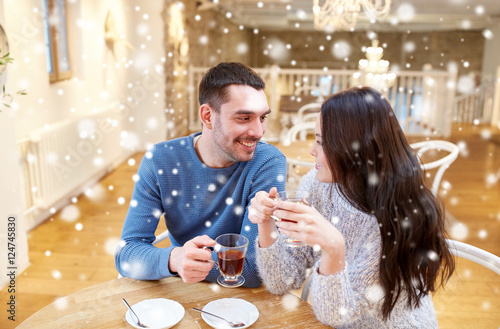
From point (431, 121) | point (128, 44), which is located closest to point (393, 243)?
point (128, 44)

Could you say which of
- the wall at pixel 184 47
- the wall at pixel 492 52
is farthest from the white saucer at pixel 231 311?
the wall at pixel 492 52

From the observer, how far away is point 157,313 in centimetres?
90

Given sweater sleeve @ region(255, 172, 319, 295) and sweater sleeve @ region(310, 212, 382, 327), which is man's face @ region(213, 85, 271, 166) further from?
sweater sleeve @ region(310, 212, 382, 327)

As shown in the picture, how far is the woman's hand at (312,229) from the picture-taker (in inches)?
33.4

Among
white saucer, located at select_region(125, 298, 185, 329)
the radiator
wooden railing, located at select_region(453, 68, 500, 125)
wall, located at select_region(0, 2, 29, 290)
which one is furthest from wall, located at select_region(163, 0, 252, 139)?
wooden railing, located at select_region(453, 68, 500, 125)

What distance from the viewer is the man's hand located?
0.93 metres

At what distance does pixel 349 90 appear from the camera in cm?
100

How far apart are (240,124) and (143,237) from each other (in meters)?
0.41

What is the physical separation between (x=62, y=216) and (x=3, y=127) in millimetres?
1238

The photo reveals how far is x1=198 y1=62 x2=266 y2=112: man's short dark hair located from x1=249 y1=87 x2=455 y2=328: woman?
309mm

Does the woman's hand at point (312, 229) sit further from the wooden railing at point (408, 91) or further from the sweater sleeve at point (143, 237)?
the wooden railing at point (408, 91)

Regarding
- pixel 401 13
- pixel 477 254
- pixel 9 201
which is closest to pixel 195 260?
pixel 477 254

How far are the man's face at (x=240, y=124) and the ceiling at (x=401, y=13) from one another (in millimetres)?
5256

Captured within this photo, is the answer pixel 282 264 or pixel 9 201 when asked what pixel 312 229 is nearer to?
pixel 282 264
